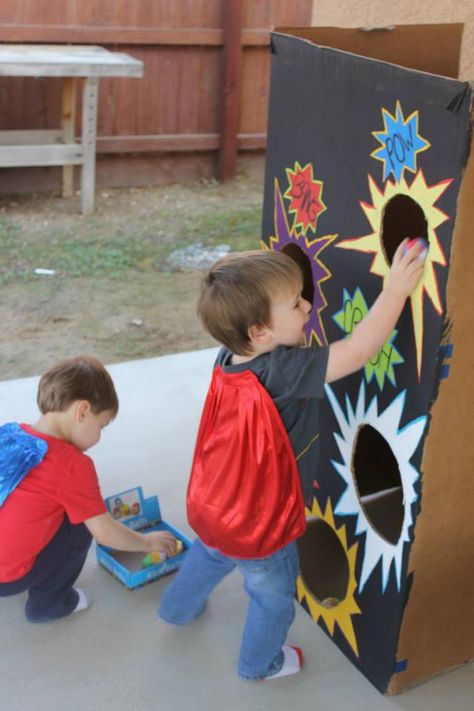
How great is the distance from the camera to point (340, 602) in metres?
2.26

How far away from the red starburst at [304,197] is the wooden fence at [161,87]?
15.6 ft

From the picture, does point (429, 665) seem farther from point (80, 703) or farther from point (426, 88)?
point (426, 88)

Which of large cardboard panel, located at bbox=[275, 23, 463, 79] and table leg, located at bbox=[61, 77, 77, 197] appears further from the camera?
table leg, located at bbox=[61, 77, 77, 197]

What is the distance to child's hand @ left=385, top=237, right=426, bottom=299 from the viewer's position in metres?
1.77

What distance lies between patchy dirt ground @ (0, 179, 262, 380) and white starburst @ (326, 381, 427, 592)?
93.8 inches

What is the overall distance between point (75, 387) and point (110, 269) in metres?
3.39

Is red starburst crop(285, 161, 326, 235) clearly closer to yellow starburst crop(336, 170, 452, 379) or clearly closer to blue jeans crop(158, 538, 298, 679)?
yellow starburst crop(336, 170, 452, 379)

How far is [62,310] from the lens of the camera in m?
4.93

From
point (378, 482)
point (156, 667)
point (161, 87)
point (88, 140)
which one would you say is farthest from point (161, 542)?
point (161, 87)

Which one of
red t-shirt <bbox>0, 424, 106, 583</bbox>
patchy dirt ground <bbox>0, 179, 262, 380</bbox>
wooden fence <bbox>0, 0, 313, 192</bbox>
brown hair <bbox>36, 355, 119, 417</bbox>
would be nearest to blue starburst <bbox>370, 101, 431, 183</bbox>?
brown hair <bbox>36, 355, 119, 417</bbox>

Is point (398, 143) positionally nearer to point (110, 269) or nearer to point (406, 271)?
point (406, 271)

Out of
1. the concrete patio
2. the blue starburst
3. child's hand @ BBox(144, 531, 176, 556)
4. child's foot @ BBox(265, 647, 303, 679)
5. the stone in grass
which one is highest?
the blue starburst

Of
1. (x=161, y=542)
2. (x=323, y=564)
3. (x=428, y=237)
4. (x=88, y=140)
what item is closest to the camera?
(x=428, y=237)

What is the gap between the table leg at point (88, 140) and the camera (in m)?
6.12
